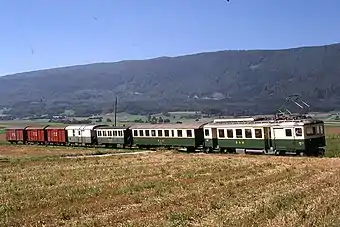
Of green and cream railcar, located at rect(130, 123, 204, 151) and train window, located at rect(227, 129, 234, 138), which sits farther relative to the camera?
green and cream railcar, located at rect(130, 123, 204, 151)

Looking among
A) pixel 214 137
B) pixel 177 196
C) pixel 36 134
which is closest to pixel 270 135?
pixel 214 137

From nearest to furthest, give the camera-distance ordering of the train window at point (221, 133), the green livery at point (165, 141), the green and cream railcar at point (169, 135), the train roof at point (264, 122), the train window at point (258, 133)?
the train roof at point (264, 122) → the train window at point (258, 133) → the train window at point (221, 133) → the green and cream railcar at point (169, 135) → the green livery at point (165, 141)

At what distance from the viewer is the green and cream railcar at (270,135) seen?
143 ft

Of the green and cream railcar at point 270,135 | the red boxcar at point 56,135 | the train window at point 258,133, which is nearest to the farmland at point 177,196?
the green and cream railcar at point 270,135

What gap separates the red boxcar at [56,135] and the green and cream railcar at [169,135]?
63.3 feet

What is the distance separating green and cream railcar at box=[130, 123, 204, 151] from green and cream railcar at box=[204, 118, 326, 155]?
96.8 inches

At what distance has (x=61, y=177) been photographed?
30953mm

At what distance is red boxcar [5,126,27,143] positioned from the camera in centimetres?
9275

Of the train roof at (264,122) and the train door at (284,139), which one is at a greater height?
the train roof at (264,122)

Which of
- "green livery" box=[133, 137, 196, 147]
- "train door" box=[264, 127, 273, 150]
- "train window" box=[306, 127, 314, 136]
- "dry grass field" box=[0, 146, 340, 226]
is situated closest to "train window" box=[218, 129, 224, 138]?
"green livery" box=[133, 137, 196, 147]

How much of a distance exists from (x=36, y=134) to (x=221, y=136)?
46.0m

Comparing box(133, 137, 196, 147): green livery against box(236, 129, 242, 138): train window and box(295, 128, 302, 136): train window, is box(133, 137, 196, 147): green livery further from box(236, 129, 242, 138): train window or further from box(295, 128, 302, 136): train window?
box(295, 128, 302, 136): train window

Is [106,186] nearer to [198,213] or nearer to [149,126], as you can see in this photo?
[198,213]

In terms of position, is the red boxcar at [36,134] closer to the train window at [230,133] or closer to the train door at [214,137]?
the train door at [214,137]
